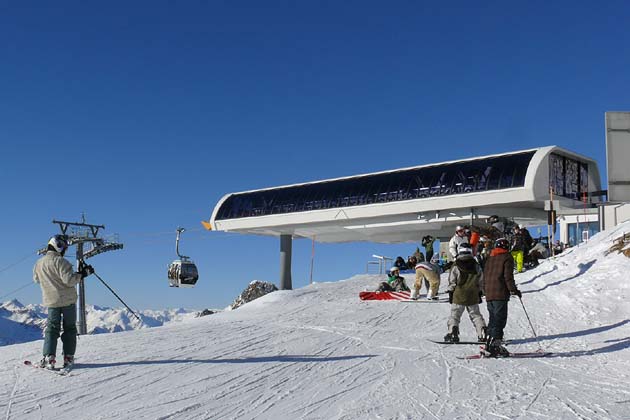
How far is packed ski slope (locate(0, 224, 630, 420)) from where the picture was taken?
6.03 meters

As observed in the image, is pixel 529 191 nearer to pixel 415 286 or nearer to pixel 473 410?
pixel 415 286

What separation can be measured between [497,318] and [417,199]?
25.2 metres

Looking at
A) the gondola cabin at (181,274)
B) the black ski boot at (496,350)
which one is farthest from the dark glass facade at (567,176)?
the black ski boot at (496,350)

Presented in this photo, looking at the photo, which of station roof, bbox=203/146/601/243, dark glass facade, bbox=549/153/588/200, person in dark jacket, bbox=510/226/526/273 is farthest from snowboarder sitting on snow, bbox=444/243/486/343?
dark glass facade, bbox=549/153/588/200

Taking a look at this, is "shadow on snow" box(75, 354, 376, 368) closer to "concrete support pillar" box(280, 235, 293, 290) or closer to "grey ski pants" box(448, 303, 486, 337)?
"grey ski pants" box(448, 303, 486, 337)

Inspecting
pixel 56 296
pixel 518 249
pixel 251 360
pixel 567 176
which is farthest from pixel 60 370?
pixel 567 176

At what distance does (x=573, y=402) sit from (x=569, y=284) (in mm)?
9678

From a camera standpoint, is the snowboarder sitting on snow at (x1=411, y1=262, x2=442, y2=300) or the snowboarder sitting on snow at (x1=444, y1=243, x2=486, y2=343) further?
the snowboarder sitting on snow at (x1=411, y1=262, x2=442, y2=300)

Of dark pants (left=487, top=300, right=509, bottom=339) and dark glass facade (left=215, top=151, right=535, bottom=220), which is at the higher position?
dark glass facade (left=215, top=151, right=535, bottom=220)

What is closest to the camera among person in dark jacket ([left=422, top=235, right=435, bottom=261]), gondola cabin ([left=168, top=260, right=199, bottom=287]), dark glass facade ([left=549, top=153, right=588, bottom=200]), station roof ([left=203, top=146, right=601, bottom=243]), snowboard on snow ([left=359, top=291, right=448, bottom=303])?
snowboard on snow ([left=359, top=291, right=448, bottom=303])

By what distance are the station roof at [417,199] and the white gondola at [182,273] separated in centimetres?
873

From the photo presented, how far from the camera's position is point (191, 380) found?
719 cm

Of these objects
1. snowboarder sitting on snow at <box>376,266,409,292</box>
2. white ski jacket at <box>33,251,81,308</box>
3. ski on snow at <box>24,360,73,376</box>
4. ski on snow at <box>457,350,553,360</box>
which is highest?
white ski jacket at <box>33,251,81,308</box>

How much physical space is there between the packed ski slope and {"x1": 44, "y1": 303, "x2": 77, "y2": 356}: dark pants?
0.30m
